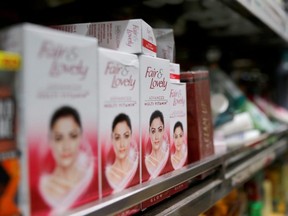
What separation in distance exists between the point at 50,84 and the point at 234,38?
174 centimetres

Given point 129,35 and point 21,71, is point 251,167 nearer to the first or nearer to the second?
point 129,35

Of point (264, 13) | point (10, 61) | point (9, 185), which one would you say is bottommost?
point (9, 185)

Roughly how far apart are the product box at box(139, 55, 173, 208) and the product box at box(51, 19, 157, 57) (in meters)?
0.03

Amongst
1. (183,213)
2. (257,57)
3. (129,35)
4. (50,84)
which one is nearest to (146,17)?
(129,35)

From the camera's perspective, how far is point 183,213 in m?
0.79

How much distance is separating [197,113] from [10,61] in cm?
57

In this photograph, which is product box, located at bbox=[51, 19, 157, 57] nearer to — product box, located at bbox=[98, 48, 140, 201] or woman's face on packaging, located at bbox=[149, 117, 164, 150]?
product box, located at bbox=[98, 48, 140, 201]

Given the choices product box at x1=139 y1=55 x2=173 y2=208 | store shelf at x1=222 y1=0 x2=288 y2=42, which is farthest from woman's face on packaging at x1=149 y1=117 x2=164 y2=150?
store shelf at x1=222 y1=0 x2=288 y2=42

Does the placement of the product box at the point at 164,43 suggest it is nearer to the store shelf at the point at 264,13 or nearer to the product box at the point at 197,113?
the product box at the point at 197,113

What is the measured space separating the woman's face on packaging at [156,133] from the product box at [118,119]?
0.06 meters

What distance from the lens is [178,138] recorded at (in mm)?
815

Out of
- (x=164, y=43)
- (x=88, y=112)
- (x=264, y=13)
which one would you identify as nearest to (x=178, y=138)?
(x=164, y=43)

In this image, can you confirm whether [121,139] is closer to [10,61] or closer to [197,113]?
[10,61]

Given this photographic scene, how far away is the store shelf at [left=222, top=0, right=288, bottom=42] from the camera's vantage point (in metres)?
1.10
